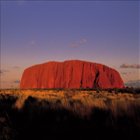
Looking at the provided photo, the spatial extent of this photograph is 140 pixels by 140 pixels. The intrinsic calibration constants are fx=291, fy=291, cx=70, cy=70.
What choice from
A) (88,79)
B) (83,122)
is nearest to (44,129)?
(83,122)

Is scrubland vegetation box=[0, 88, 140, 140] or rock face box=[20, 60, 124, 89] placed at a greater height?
scrubland vegetation box=[0, 88, 140, 140]

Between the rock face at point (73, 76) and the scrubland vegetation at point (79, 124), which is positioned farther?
the rock face at point (73, 76)

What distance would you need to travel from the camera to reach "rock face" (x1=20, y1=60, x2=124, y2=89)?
432ft

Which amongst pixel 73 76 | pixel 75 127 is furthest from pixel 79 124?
pixel 73 76

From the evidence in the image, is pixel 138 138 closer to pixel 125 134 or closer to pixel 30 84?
pixel 125 134

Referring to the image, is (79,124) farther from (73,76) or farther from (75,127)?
(73,76)

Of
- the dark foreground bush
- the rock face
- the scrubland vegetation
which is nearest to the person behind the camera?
the dark foreground bush

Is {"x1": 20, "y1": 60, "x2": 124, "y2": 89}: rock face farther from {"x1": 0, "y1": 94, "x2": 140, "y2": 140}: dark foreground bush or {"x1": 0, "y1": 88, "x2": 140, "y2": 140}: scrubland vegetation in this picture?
{"x1": 0, "y1": 94, "x2": 140, "y2": 140}: dark foreground bush

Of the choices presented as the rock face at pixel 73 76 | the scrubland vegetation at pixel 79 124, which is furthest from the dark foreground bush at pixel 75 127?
the rock face at pixel 73 76

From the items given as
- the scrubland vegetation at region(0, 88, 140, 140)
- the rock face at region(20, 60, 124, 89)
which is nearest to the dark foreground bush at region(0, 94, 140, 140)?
the scrubland vegetation at region(0, 88, 140, 140)

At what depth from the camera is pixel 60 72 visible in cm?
13838

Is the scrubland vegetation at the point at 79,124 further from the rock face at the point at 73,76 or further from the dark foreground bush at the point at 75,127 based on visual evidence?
the rock face at the point at 73,76

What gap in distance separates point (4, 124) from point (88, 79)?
124302mm

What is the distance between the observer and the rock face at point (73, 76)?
13162 centimetres
